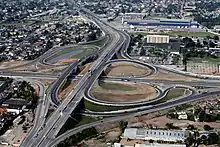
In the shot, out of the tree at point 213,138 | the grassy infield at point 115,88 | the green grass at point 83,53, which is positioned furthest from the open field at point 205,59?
the tree at point 213,138

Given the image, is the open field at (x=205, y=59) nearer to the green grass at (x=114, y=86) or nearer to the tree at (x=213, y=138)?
the green grass at (x=114, y=86)

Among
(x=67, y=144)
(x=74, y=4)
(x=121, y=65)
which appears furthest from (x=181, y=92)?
(x=74, y=4)

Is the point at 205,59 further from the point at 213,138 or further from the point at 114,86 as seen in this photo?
the point at 213,138

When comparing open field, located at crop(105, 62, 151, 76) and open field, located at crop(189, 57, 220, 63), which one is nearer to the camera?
open field, located at crop(105, 62, 151, 76)

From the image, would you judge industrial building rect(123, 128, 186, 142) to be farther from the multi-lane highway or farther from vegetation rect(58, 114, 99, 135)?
the multi-lane highway

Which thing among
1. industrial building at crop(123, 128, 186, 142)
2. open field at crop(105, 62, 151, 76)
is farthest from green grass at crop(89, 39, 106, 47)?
industrial building at crop(123, 128, 186, 142)

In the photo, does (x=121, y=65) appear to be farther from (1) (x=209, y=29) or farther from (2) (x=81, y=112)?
(1) (x=209, y=29)
